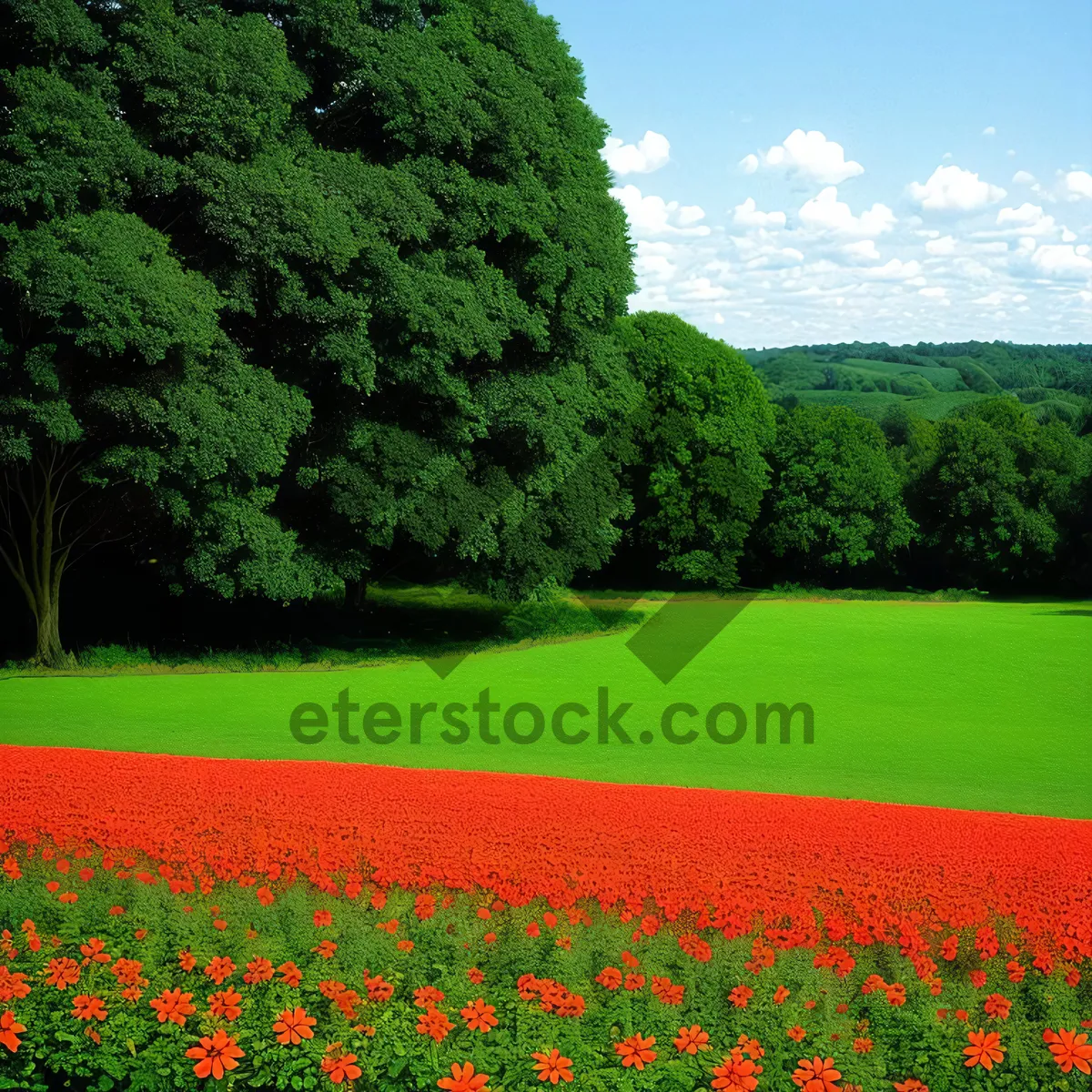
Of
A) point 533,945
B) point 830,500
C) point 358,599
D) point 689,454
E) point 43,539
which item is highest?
point 689,454

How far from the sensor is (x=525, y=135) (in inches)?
702

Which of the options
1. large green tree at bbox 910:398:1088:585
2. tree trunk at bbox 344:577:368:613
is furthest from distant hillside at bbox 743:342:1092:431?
tree trunk at bbox 344:577:368:613

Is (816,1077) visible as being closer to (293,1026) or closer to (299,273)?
(293,1026)

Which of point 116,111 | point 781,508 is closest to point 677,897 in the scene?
point 116,111

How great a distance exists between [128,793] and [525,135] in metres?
13.3

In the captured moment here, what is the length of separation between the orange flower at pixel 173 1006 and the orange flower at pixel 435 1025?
1.09 m

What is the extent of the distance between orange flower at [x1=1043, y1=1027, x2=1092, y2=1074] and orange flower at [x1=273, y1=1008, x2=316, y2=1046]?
3234 mm

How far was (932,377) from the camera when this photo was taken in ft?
250

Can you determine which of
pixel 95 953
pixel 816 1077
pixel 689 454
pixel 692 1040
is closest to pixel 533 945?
pixel 692 1040

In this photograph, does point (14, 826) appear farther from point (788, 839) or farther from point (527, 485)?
point (527, 485)

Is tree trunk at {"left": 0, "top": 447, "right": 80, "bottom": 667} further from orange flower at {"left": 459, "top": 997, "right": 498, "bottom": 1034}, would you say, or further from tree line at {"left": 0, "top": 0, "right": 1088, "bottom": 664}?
orange flower at {"left": 459, "top": 997, "right": 498, "bottom": 1034}

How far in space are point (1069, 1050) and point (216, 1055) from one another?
3721 millimetres

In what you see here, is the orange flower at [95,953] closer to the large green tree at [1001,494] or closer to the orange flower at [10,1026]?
the orange flower at [10,1026]

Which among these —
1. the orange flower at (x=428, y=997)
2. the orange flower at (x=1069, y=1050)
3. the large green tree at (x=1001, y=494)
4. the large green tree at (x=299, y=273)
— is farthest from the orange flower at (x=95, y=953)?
the large green tree at (x=1001, y=494)
